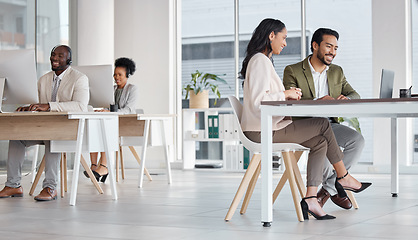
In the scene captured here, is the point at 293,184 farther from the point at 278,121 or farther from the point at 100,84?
the point at 100,84

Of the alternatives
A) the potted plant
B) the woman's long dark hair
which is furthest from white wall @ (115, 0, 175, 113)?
the woman's long dark hair

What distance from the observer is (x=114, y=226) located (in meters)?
3.23

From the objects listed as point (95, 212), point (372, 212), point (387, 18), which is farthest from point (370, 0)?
point (95, 212)

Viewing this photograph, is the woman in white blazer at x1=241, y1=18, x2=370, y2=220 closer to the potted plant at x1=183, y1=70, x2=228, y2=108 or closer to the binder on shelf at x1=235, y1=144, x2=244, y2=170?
the binder on shelf at x1=235, y1=144, x2=244, y2=170

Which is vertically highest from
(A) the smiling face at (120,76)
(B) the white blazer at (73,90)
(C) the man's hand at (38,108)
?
(A) the smiling face at (120,76)

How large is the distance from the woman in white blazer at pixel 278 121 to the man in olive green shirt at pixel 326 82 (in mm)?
481

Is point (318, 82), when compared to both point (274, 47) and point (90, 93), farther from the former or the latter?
point (90, 93)

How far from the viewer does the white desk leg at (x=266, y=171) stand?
314 centimetres

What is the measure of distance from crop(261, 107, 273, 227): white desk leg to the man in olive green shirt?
0.86m

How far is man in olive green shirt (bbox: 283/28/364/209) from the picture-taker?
3949 millimetres

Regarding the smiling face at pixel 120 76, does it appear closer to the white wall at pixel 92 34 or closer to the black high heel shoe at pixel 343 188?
the white wall at pixel 92 34

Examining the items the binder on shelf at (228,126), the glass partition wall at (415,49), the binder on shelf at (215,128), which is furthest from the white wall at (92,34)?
the glass partition wall at (415,49)

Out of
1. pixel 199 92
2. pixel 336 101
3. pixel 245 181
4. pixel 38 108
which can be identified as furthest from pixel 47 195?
pixel 199 92

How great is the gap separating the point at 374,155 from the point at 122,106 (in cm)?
312
